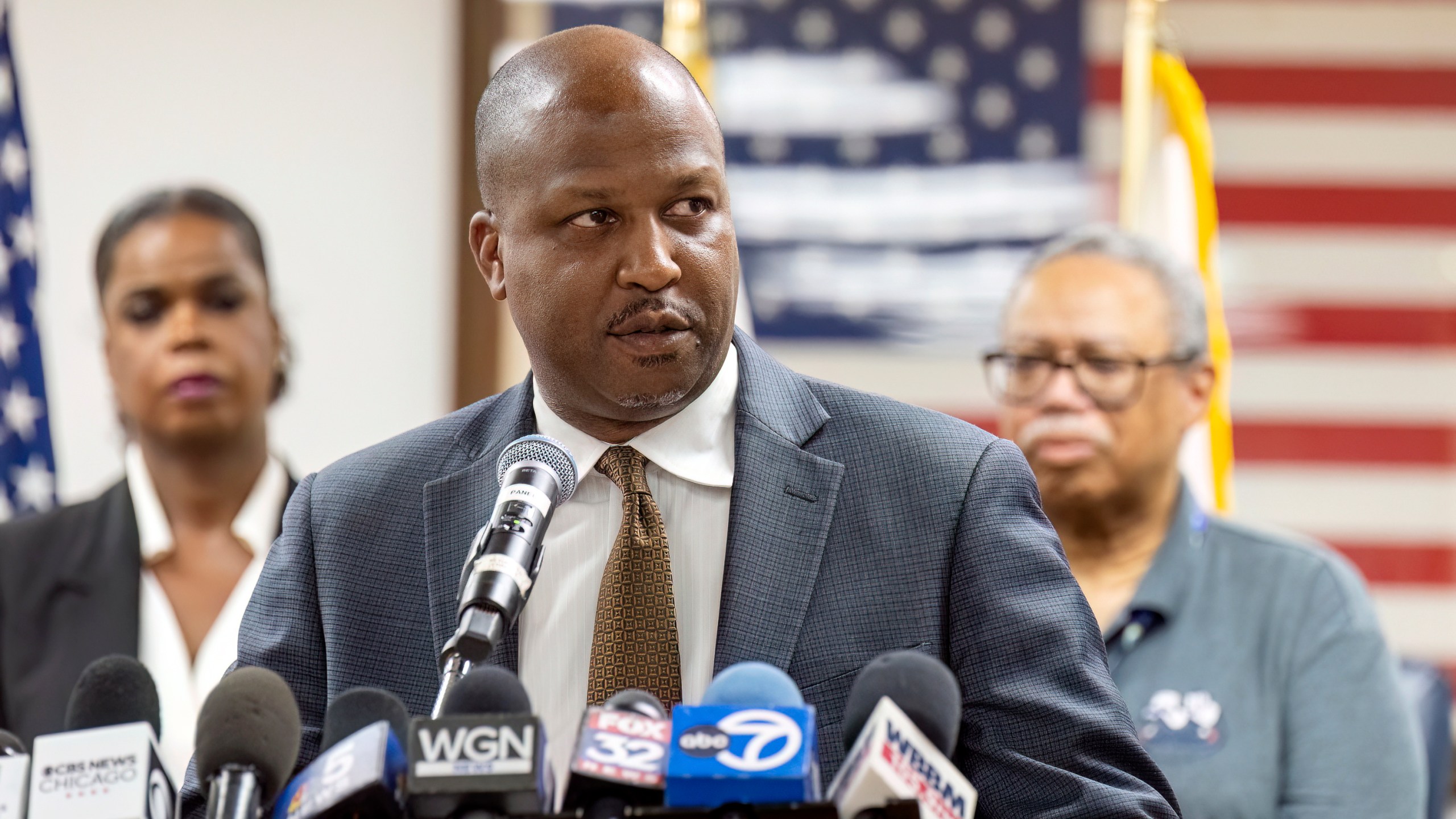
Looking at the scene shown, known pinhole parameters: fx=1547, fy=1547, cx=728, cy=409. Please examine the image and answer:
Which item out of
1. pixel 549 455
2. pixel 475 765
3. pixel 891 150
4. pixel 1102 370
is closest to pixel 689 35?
pixel 891 150

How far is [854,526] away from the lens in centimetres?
152

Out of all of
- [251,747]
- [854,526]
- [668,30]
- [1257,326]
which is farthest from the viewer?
[1257,326]

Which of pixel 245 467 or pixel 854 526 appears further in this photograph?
pixel 245 467

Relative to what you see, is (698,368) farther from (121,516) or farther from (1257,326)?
(1257,326)

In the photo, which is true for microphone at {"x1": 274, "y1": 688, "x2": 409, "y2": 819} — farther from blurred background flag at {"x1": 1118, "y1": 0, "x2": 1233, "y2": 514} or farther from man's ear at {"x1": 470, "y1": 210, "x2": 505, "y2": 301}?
blurred background flag at {"x1": 1118, "y1": 0, "x2": 1233, "y2": 514}

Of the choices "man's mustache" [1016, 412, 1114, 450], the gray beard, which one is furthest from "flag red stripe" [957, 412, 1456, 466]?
the gray beard

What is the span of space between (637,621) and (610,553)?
0.29 feet

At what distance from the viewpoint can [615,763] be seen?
3.27ft

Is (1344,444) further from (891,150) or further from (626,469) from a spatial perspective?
(626,469)

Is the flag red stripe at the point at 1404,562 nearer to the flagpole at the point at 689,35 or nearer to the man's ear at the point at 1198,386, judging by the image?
the man's ear at the point at 1198,386

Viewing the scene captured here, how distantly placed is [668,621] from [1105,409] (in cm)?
146

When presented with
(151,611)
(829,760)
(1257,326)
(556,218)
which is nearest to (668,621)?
(829,760)

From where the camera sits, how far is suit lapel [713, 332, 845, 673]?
1.45 m

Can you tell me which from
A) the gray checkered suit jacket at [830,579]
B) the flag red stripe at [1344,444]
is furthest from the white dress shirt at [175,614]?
the flag red stripe at [1344,444]
